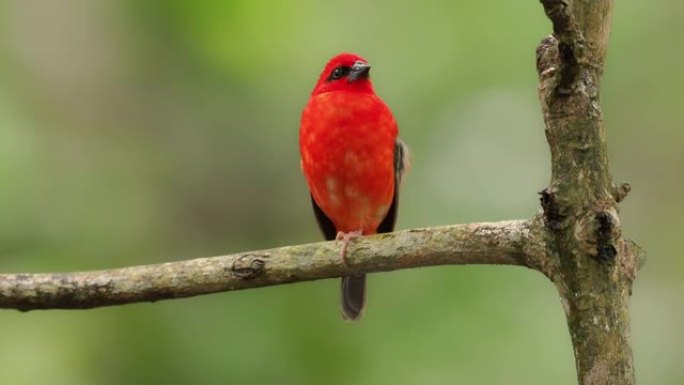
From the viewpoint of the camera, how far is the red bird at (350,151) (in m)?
5.08

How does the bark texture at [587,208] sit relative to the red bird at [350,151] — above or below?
below

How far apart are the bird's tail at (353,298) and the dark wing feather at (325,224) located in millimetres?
299

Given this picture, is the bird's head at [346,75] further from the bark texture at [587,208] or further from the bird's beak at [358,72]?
the bark texture at [587,208]

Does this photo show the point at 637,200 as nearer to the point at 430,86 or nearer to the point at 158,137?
the point at 430,86

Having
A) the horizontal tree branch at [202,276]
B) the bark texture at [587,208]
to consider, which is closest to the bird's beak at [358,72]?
the horizontal tree branch at [202,276]

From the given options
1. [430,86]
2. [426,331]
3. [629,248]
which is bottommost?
[629,248]

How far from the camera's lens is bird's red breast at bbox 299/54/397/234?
16.7 ft

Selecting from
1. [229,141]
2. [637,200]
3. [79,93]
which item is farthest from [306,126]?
[637,200]

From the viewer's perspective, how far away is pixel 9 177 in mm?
4855

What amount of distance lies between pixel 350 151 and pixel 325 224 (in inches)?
32.1

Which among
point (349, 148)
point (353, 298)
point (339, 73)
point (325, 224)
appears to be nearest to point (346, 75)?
point (339, 73)

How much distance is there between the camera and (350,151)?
5.07 m

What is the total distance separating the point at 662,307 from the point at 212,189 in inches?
97.0

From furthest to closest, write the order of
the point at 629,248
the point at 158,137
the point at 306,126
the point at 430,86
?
the point at 158,137
the point at 430,86
the point at 306,126
the point at 629,248
